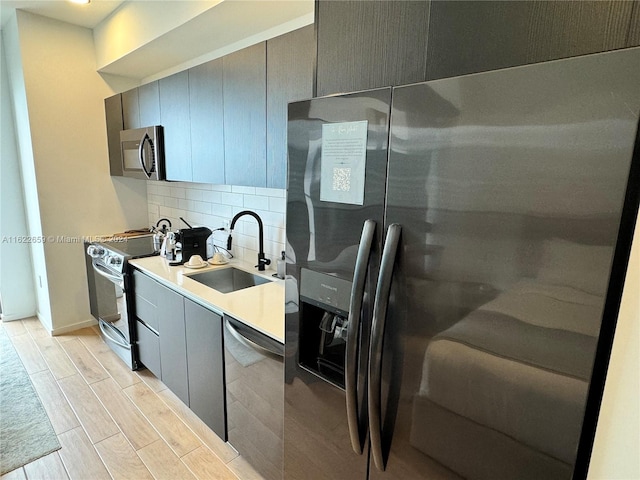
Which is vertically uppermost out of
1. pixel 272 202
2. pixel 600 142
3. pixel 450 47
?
pixel 450 47

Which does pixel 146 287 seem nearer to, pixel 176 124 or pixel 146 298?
pixel 146 298

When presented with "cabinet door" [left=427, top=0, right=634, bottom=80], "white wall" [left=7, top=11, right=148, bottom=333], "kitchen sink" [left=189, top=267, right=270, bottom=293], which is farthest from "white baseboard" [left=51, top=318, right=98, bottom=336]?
"cabinet door" [left=427, top=0, right=634, bottom=80]

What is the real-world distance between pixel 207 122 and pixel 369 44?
4.68 feet

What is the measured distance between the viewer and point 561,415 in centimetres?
71

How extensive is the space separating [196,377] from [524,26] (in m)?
2.15

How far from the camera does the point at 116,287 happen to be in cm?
284

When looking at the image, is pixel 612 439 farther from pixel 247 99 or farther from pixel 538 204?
pixel 247 99

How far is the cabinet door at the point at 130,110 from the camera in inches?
114

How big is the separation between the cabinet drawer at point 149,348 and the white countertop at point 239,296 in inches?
17.5

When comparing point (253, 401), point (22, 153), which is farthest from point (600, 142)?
point (22, 153)

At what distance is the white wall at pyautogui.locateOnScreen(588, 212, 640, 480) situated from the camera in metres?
0.63

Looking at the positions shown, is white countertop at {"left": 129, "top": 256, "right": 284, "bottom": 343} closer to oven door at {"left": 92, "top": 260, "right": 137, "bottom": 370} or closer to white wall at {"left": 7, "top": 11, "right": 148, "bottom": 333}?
oven door at {"left": 92, "top": 260, "right": 137, "bottom": 370}

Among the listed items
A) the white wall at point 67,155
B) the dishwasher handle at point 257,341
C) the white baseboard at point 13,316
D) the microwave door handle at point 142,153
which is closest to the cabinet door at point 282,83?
the dishwasher handle at point 257,341

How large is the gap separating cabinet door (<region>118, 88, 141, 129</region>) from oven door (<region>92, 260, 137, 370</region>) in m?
1.20
